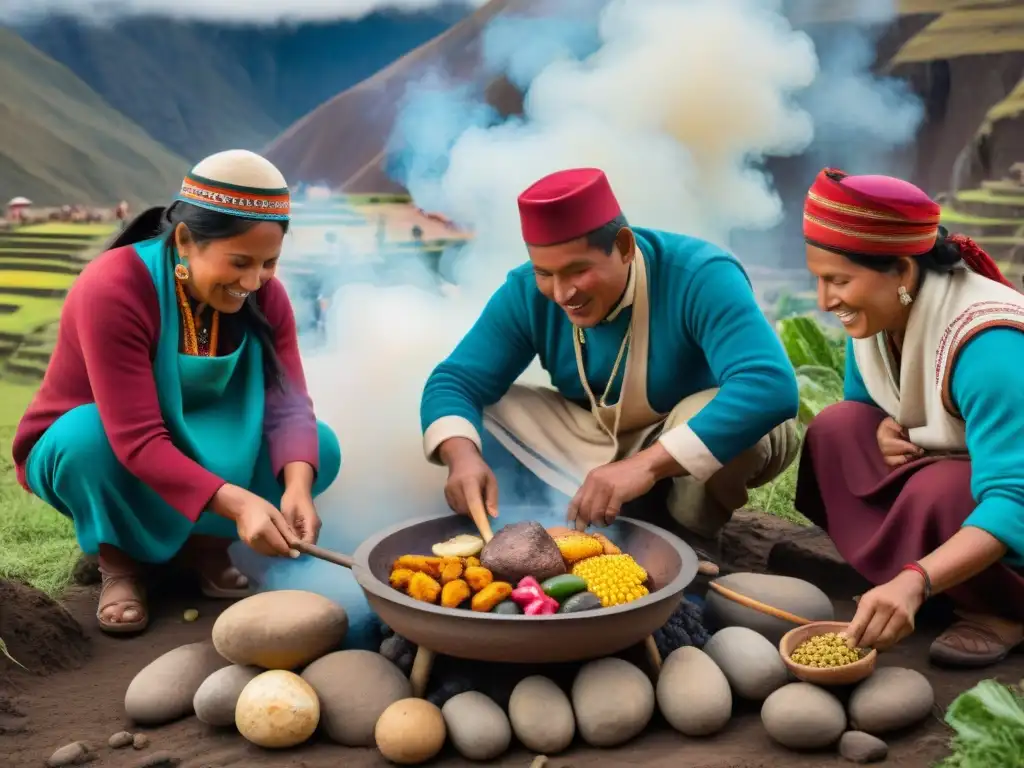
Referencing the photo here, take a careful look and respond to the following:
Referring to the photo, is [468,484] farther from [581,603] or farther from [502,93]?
[502,93]

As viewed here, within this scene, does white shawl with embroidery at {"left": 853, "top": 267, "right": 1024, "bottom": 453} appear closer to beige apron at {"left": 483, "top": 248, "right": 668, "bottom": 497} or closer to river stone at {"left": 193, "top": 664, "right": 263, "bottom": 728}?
beige apron at {"left": 483, "top": 248, "right": 668, "bottom": 497}

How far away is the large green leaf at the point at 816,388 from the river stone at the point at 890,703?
305 centimetres

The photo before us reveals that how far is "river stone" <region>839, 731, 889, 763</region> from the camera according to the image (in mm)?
2854

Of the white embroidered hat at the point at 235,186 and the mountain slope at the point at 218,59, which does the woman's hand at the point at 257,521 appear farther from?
the mountain slope at the point at 218,59

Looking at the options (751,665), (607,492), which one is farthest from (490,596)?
(751,665)

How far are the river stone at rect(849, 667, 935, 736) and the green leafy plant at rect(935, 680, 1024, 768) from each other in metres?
0.22

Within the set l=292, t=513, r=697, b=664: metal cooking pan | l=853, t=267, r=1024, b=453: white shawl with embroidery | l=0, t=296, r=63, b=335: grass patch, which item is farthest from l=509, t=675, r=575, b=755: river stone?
l=0, t=296, r=63, b=335: grass patch

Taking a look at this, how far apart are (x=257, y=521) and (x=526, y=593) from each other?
0.90 meters

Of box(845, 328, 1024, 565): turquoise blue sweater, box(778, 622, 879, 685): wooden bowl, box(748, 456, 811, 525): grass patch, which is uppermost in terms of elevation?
box(845, 328, 1024, 565): turquoise blue sweater

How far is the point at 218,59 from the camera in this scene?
7742 millimetres

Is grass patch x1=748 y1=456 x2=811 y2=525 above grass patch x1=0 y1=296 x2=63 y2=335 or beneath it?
beneath

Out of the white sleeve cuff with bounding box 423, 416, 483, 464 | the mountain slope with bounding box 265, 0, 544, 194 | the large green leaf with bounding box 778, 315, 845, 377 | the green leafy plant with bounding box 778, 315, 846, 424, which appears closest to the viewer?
the white sleeve cuff with bounding box 423, 416, 483, 464

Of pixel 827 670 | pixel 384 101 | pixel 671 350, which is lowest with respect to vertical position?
pixel 827 670

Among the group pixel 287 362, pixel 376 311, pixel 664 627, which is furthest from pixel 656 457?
pixel 376 311
